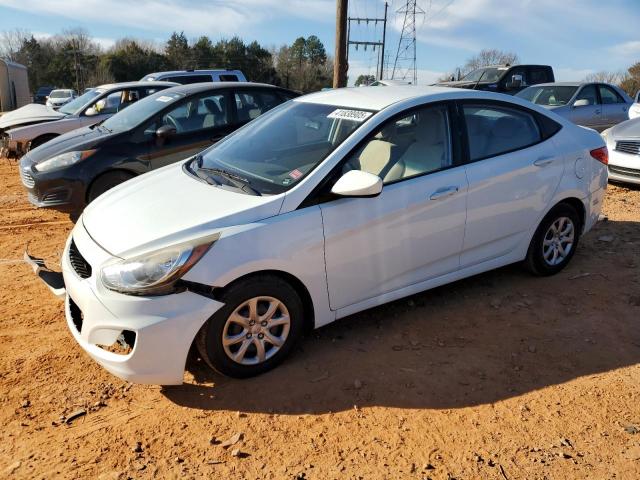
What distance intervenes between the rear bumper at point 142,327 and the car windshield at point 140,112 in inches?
167

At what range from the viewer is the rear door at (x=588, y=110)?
38.3ft

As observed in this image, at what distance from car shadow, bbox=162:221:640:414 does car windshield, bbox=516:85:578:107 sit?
313 inches

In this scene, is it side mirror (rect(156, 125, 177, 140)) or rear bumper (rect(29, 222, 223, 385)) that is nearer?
rear bumper (rect(29, 222, 223, 385))

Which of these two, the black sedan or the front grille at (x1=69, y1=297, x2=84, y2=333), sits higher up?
the black sedan

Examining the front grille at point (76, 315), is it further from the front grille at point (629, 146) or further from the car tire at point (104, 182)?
the front grille at point (629, 146)

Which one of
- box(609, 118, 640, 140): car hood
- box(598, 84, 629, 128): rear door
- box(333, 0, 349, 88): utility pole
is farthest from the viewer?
box(333, 0, 349, 88): utility pole

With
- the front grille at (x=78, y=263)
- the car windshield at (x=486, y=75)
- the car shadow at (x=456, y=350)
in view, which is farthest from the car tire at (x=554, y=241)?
the car windshield at (x=486, y=75)

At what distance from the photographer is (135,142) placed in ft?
22.1

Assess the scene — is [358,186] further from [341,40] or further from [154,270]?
[341,40]

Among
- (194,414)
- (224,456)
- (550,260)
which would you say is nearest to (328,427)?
(224,456)

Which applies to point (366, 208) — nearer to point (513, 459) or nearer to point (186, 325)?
point (186, 325)

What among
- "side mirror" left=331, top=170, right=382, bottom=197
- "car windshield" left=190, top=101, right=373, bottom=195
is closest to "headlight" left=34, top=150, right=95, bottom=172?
"car windshield" left=190, top=101, right=373, bottom=195

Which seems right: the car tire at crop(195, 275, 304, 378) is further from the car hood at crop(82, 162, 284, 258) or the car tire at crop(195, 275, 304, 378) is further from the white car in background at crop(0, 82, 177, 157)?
the white car in background at crop(0, 82, 177, 157)

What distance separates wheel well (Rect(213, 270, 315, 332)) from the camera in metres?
3.10
